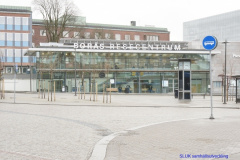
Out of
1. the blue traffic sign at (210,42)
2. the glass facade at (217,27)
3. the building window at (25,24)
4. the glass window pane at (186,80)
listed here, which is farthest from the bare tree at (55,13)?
the glass facade at (217,27)

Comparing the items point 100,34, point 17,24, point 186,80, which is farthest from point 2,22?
point 186,80

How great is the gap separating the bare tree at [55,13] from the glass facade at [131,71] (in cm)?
1177

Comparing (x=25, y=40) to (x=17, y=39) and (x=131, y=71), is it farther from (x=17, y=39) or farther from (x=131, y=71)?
(x=131, y=71)

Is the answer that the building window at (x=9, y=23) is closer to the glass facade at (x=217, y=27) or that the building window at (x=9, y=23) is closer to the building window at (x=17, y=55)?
the building window at (x=17, y=55)

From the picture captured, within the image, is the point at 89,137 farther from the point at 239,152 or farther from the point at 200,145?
the point at 239,152

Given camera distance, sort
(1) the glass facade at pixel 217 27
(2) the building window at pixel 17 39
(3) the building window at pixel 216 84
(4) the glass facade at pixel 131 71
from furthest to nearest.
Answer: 1. (1) the glass facade at pixel 217 27
2. (2) the building window at pixel 17 39
3. (3) the building window at pixel 216 84
4. (4) the glass facade at pixel 131 71

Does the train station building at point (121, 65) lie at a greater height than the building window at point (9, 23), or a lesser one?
lesser

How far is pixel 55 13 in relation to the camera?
63.1 meters

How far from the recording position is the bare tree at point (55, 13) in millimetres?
62250

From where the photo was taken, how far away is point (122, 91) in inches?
2119

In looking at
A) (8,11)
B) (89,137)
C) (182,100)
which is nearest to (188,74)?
(182,100)

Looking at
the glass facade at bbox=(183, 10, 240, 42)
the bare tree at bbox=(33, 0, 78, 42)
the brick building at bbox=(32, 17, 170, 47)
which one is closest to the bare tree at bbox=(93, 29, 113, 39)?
the brick building at bbox=(32, 17, 170, 47)

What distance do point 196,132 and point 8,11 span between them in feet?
209

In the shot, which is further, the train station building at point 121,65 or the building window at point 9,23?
the building window at point 9,23
